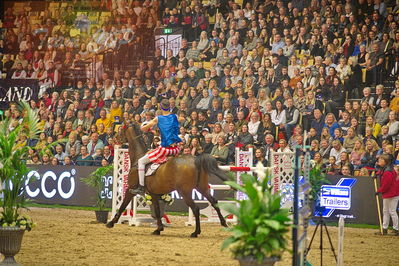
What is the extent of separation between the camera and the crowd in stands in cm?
2078

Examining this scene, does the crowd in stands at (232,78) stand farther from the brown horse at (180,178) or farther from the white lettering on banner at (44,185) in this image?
the brown horse at (180,178)

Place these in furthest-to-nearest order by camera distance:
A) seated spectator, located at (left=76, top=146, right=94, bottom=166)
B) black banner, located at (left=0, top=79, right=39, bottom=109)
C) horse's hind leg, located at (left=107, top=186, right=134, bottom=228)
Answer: black banner, located at (left=0, top=79, right=39, bottom=109) → seated spectator, located at (left=76, top=146, right=94, bottom=166) → horse's hind leg, located at (left=107, top=186, right=134, bottom=228)

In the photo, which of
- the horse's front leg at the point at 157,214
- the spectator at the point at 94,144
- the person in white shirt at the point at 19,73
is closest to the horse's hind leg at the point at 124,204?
the horse's front leg at the point at 157,214

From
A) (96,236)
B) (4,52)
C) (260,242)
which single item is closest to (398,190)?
(96,236)

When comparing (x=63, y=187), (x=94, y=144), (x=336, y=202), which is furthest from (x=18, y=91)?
(x=336, y=202)

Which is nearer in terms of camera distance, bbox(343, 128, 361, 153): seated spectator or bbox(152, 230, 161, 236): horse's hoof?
bbox(152, 230, 161, 236): horse's hoof

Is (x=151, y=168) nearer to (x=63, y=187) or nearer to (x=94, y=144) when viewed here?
(x=63, y=187)

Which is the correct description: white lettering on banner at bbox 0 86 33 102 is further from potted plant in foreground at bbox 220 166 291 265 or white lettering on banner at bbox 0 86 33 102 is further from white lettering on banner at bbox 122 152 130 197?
potted plant in foreground at bbox 220 166 291 265

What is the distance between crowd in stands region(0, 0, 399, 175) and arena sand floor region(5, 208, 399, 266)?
97.0 inches

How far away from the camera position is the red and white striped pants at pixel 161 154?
52.6 feet

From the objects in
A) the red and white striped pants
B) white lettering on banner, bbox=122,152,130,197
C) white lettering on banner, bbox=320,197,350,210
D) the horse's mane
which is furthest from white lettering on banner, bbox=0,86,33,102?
white lettering on banner, bbox=320,197,350,210

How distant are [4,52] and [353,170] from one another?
702 inches

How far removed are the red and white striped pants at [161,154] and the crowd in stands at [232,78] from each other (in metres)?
1.91

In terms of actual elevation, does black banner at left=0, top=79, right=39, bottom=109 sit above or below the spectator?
above
